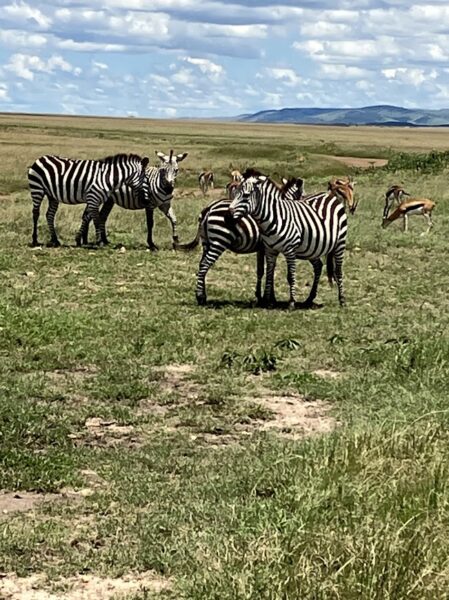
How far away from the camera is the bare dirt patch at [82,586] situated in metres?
4.52

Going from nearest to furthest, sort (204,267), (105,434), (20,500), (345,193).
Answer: (20,500)
(105,434)
(204,267)
(345,193)

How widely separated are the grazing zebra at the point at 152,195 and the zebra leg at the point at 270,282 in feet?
17.2

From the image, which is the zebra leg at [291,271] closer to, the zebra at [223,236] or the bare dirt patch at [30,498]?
the zebra at [223,236]

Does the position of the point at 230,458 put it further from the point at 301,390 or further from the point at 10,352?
the point at 10,352

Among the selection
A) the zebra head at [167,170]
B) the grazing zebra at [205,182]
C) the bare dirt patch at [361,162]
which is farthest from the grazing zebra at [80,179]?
the bare dirt patch at [361,162]

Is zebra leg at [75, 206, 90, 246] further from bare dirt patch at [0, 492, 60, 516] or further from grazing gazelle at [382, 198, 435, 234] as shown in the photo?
bare dirt patch at [0, 492, 60, 516]

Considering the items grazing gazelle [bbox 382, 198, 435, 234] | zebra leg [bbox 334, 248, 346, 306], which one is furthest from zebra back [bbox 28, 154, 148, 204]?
grazing gazelle [bbox 382, 198, 435, 234]

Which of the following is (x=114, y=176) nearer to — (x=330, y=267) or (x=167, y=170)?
(x=167, y=170)

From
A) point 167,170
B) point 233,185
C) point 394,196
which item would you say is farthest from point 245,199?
point 394,196

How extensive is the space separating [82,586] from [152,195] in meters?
13.6

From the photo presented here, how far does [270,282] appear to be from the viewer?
12539mm

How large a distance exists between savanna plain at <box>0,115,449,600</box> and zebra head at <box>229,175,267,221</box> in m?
1.28

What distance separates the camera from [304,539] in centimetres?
471

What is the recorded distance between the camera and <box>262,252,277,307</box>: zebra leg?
41.2ft
